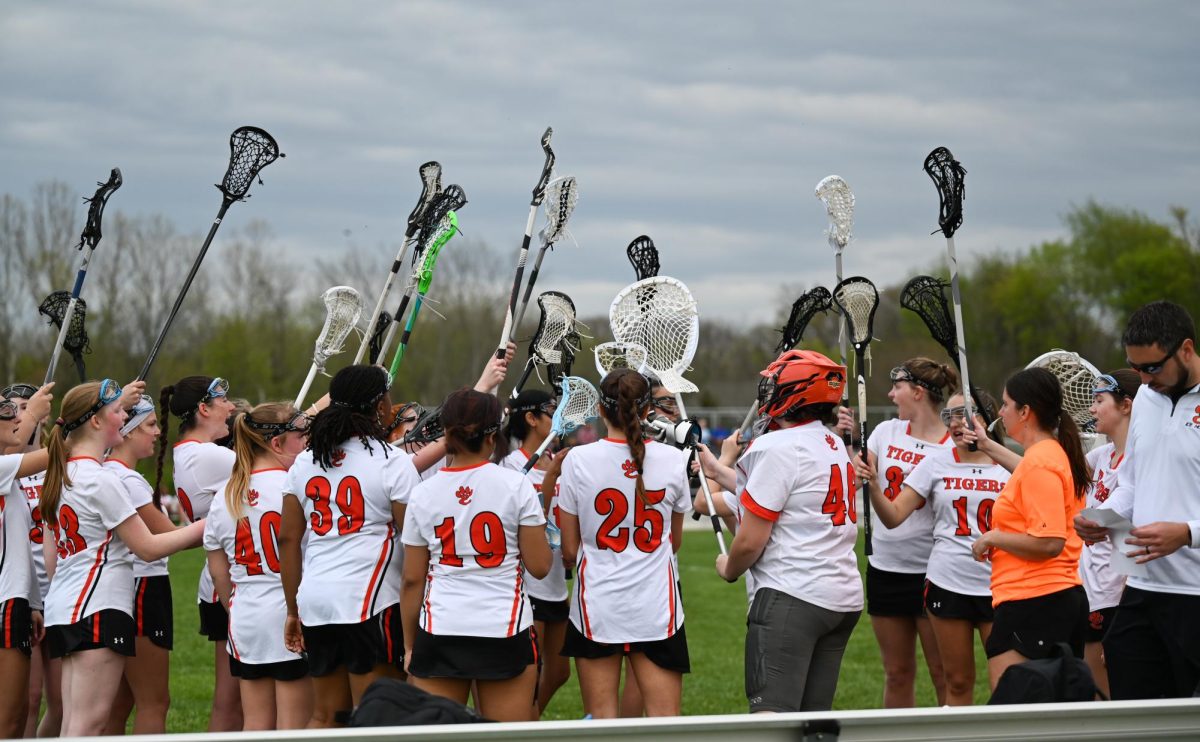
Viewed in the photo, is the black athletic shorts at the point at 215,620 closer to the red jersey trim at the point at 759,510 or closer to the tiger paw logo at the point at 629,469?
the tiger paw logo at the point at 629,469

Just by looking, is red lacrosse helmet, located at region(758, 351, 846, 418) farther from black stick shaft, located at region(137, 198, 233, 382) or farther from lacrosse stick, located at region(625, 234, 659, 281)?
black stick shaft, located at region(137, 198, 233, 382)

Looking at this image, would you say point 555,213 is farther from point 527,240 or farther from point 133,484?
point 133,484

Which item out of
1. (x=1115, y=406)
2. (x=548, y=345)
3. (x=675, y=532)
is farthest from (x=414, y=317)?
(x=1115, y=406)

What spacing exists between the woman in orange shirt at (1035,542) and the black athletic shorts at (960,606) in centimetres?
69

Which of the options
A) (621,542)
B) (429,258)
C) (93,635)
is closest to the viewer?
(93,635)

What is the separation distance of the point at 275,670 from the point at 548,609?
1413 mm

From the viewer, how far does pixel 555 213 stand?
623 cm

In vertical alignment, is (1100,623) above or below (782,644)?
below

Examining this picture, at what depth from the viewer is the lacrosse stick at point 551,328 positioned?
630cm

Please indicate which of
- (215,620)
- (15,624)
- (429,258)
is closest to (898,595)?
(429,258)

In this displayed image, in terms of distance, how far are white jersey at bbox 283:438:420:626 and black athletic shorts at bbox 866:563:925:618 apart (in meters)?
2.58

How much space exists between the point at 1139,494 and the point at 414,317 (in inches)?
136

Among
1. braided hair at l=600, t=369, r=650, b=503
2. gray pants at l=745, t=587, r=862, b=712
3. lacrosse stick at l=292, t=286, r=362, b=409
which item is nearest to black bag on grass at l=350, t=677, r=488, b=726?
gray pants at l=745, t=587, r=862, b=712

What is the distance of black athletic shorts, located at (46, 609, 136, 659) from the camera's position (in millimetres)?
4906
